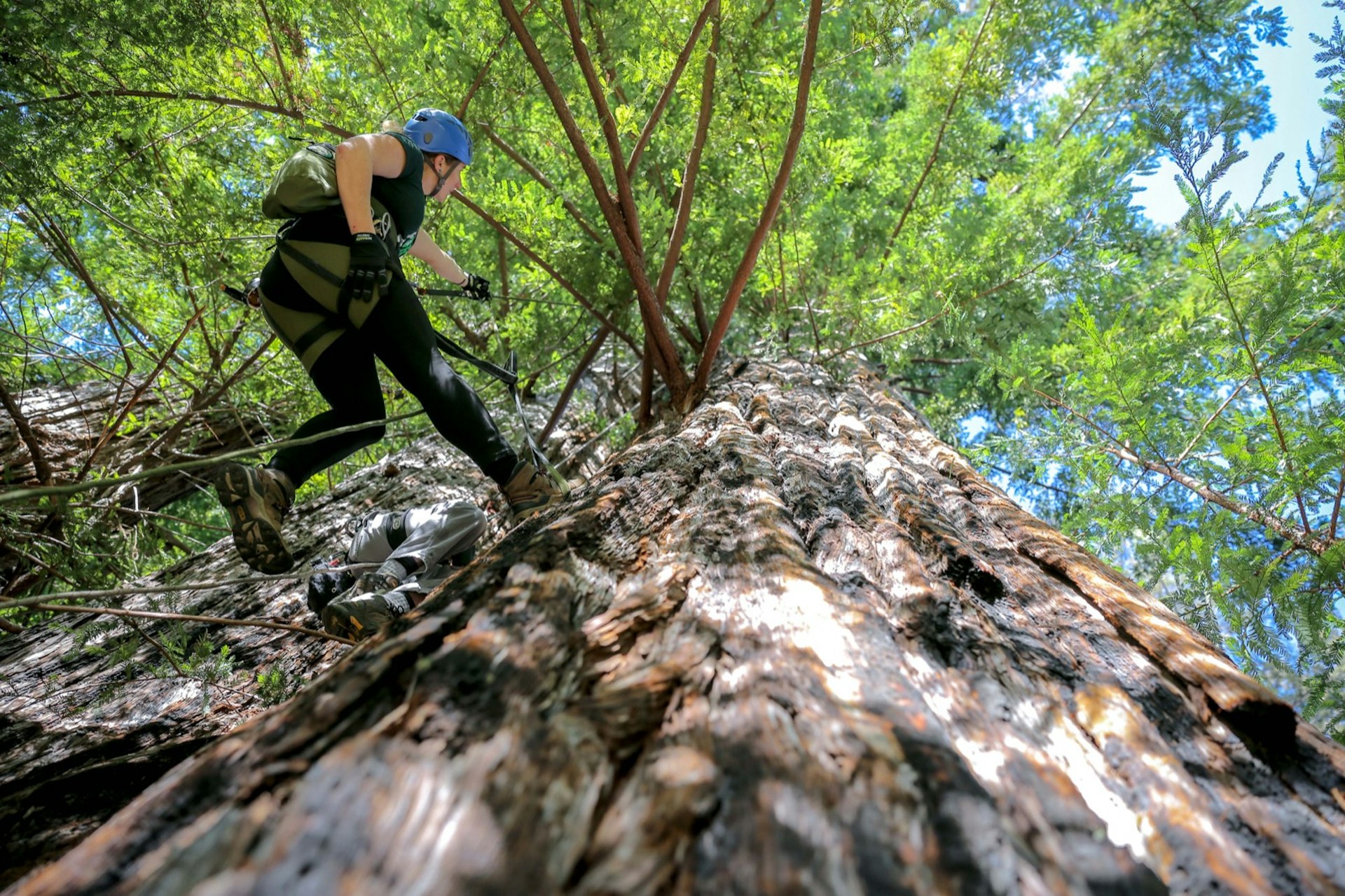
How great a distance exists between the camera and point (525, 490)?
233cm

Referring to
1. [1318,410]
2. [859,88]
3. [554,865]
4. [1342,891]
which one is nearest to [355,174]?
[554,865]

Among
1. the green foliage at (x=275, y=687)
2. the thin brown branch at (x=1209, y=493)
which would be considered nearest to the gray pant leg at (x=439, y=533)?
the green foliage at (x=275, y=687)

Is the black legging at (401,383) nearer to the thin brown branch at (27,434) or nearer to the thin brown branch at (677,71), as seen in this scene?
the thin brown branch at (677,71)

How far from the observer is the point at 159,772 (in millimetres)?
1381

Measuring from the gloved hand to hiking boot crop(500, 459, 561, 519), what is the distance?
0.81m

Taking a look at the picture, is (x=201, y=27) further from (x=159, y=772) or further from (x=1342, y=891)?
(x=1342, y=891)

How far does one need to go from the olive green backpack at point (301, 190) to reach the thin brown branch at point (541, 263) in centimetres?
75

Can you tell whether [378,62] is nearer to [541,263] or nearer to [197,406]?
[541,263]

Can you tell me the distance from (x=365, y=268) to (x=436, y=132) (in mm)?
789

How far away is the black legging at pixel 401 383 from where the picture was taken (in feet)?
7.34

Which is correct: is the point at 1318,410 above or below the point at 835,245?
below

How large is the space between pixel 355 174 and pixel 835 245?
510cm

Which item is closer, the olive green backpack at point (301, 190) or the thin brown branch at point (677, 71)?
the olive green backpack at point (301, 190)

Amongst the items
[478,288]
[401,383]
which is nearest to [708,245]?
[478,288]
